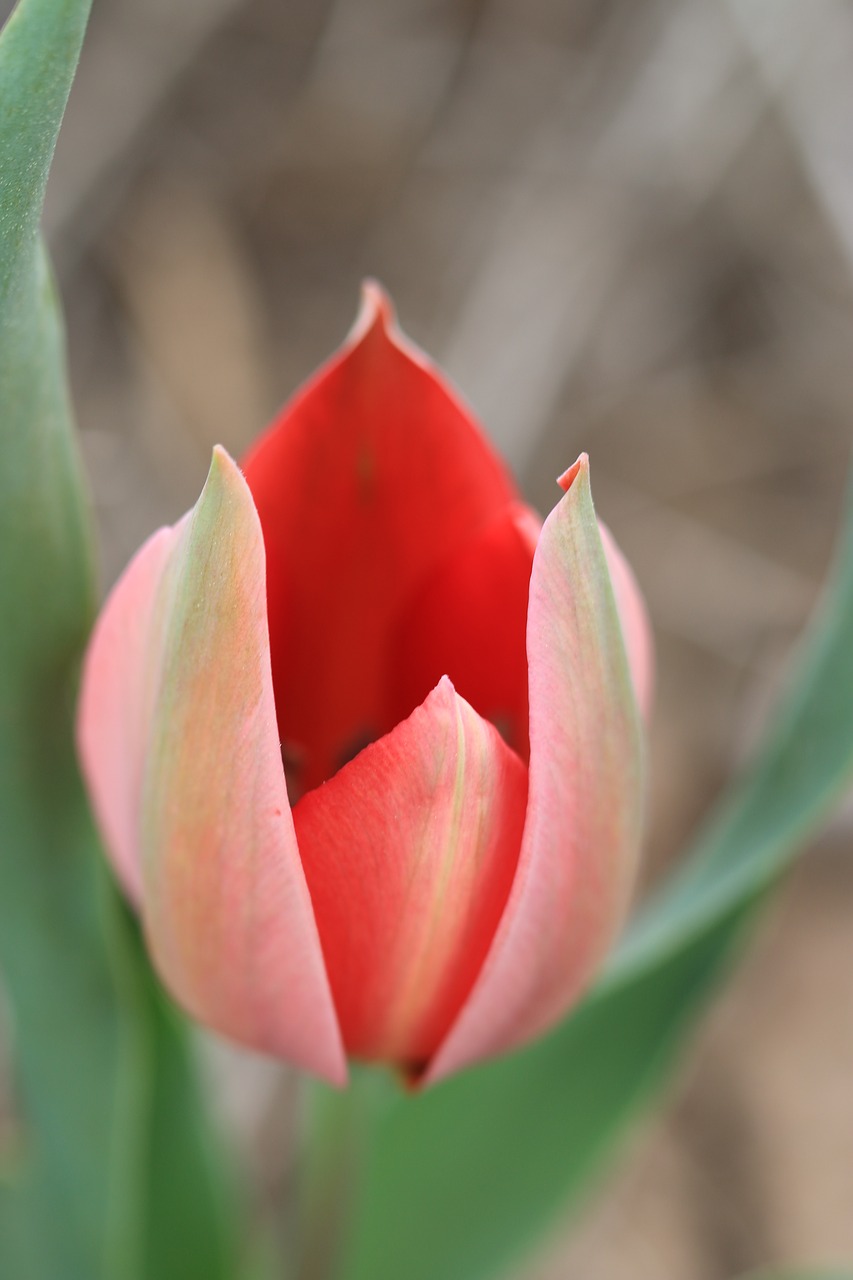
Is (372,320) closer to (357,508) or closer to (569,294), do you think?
(357,508)

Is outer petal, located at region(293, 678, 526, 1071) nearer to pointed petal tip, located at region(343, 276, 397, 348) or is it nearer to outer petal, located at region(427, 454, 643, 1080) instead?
outer petal, located at region(427, 454, 643, 1080)

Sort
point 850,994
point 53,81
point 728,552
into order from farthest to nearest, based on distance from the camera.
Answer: point 728,552, point 850,994, point 53,81

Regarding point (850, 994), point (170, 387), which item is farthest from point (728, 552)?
point (170, 387)

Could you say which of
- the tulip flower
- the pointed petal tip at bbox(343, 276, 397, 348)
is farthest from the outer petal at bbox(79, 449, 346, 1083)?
the pointed petal tip at bbox(343, 276, 397, 348)

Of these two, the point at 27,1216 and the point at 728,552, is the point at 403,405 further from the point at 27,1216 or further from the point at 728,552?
the point at 728,552

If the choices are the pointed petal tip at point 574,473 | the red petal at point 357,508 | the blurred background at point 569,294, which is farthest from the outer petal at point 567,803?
the blurred background at point 569,294

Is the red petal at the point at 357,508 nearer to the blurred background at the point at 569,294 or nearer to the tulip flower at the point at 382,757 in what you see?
the tulip flower at the point at 382,757
